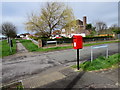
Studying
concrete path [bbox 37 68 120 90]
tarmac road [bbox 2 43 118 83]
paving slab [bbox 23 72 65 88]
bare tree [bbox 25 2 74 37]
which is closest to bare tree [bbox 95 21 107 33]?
bare tree [bbox 25 2 74 37]

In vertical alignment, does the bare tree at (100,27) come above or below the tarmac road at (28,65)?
above

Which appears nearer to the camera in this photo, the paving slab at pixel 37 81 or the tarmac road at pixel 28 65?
the paving slab at pixel 37 81

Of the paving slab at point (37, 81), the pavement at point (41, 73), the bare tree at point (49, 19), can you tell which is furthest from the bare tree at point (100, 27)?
the paving slab at point (37, 81)

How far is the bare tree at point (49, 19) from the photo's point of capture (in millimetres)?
19500

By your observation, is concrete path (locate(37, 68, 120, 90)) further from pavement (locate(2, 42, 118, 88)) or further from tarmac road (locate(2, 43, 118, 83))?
tarmac road (locate(2, 43, 118, 83))

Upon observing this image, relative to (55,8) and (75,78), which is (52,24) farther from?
(75,78)

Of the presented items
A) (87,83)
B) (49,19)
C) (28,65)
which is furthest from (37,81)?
(49,19)

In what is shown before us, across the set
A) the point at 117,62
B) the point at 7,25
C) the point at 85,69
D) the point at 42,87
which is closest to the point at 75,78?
the point at 85,69

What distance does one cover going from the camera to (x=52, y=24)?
67.5 ft

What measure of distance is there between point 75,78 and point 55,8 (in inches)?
765

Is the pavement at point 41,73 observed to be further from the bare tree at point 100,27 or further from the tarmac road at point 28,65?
the bare tree at point 100,27

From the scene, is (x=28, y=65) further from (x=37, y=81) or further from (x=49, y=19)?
(x=49, y=19)

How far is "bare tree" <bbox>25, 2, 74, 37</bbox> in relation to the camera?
19.5 metres

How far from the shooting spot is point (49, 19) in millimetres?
19766
